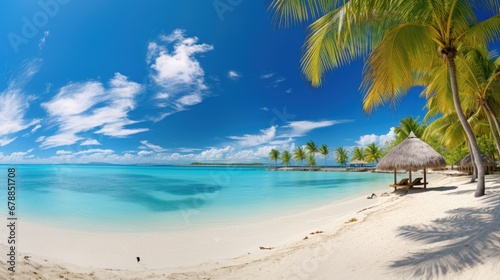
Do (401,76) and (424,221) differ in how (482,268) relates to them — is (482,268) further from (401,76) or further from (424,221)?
(401,76)

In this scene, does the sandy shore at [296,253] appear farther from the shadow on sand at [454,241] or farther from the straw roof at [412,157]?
the straw roof at [412,157]

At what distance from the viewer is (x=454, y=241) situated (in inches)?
142

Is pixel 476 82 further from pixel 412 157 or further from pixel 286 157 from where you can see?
pixel 286 157

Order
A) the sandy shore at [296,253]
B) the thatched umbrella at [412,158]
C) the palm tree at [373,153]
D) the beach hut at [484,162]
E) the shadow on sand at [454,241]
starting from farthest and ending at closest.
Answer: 1. the palm tree at [373,153]
2. the beach hut at [484,162]
3. the thatched umbrella at [412,158]
4. the sandy shore at [296,253]
5. the shadow on sand at [454,241]

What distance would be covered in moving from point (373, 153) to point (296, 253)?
160 ft

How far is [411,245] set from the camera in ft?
12.9

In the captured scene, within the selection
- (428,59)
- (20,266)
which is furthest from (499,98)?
(20,266)

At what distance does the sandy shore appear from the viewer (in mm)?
3189

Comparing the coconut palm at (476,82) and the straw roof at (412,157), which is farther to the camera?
the straw roof at (412,157)

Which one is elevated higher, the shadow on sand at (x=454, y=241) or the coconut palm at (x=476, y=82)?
the coconut palm at (x=476, y=82)

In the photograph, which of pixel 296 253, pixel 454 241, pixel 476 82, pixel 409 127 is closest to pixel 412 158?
pixel 476 82

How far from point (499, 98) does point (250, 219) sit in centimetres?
1154

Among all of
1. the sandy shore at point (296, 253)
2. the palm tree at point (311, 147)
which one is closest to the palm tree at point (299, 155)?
the palm tree at point (311, 147)

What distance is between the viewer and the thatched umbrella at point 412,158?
1103cm
